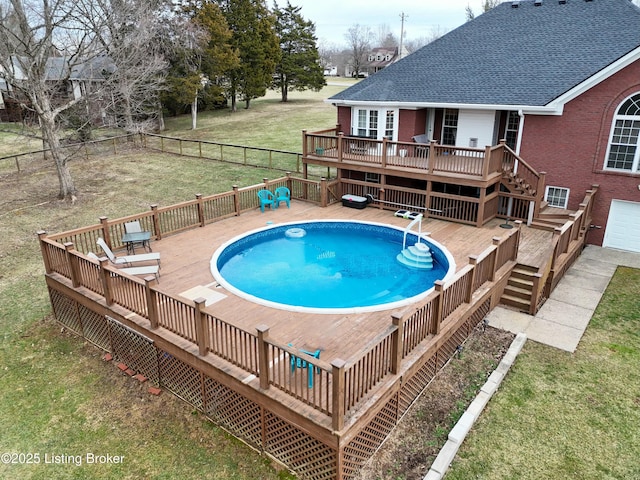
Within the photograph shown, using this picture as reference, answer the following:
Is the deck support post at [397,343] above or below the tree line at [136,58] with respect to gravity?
below

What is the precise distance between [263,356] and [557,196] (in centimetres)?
1278

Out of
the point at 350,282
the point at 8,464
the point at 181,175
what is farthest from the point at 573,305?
the point at 181,175

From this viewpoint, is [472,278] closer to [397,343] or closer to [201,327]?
[397,343]

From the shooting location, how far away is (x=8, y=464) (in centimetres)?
682

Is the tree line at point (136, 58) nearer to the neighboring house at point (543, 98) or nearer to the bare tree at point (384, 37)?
the neighboring house at point (543, 98)

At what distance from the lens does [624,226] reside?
14.1m

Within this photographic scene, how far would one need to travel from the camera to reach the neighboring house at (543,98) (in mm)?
13641

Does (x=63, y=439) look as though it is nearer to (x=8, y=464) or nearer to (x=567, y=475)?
(x=8, y=464)

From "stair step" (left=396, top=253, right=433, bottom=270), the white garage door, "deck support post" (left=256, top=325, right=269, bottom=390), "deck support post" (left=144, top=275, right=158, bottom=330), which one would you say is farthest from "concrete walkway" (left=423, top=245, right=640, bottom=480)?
"deck support post" (left=144, top=275, right=158, bottom=330)

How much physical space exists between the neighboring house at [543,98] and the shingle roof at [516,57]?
0.14 ft

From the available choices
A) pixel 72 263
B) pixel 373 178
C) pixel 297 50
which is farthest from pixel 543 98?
pixel 297 50

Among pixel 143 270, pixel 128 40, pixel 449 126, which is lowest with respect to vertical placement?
pixel 143 270

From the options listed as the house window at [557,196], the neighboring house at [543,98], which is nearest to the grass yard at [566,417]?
the neighboring house at [543,98]

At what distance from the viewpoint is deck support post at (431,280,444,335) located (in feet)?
26.1
